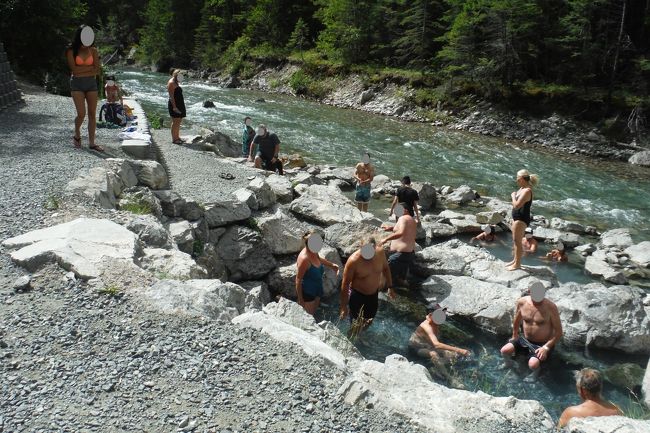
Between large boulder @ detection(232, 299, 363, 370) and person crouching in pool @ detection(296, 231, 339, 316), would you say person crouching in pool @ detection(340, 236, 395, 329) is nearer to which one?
person crouching in pool @ detection(296, 231, 339, 316)

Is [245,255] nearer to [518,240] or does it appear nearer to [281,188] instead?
[281,188]

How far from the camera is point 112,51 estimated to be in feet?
209

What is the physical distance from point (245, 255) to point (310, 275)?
6.16 feet

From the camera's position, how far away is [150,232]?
6812 mm

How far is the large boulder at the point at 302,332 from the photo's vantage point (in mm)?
4500

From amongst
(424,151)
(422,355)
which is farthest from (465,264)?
(424,151)

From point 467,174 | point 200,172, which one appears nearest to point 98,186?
point 200,172

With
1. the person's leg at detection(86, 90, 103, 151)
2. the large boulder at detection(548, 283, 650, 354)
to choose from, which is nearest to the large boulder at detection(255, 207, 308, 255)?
the person's leg at detection(86, 90, 103, 151)

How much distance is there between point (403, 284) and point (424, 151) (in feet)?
42.9

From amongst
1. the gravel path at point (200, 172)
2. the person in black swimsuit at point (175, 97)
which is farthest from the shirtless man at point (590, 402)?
the person in black swimsuit at point (175, 97)

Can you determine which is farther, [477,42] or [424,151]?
[477,42]

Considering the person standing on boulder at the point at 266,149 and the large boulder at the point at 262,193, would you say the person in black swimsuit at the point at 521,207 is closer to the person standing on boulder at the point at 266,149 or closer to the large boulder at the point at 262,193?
the large boulder at the point at 262,193

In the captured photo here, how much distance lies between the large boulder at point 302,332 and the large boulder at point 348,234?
419cm

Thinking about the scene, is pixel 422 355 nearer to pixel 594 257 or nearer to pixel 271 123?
pixel 594 257
